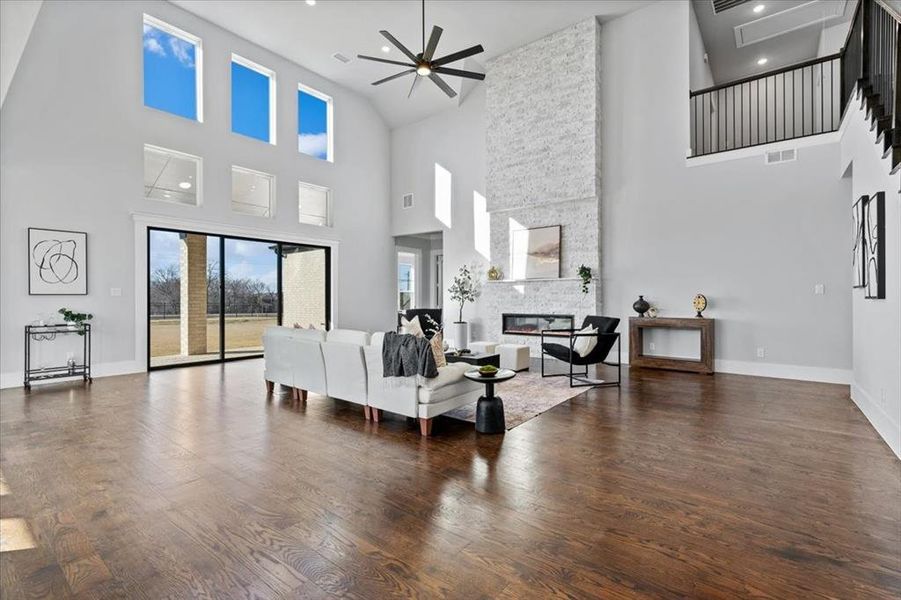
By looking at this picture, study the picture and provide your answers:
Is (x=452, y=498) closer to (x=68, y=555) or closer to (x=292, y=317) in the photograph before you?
(x=68, y=555)

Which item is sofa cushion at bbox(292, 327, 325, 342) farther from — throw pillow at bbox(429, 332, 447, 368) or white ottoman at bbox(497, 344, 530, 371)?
white ottoman at bbox(497, 344, 530, 371)

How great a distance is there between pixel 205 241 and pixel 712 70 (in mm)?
10838

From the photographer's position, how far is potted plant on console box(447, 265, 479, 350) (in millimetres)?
9523

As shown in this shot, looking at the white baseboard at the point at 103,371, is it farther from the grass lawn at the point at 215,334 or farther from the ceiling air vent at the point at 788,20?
the ceiling air vent at the point at 788,20

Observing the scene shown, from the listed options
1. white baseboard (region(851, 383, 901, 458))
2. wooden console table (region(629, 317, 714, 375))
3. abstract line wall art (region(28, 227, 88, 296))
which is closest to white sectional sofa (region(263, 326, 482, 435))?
white baseboard (region(851, 383, 901, 458))

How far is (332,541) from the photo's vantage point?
213 centimetres

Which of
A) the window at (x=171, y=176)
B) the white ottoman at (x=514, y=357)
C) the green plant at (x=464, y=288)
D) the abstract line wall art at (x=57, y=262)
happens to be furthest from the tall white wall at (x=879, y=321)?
the abstract line wall art at (x=57, y=262)

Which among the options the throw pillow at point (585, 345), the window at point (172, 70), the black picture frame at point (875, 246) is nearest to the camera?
the black picture frame at point (875, 246)

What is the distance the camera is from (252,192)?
28.3 ft

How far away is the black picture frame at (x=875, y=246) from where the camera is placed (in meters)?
3.68

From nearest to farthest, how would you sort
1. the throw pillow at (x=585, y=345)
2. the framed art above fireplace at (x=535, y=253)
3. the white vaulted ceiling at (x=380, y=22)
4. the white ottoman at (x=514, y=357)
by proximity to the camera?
1. the throw pillow at (x=585, y=345)
2. the white ottoman at (x=514, y=357)
3. the white vaulted ceiling at (x=380, y=22)
4. the framed art above fireplace at (x=535, y=253)

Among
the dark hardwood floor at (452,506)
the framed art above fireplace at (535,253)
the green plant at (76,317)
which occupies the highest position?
the framed art above fireplace at (535,253)

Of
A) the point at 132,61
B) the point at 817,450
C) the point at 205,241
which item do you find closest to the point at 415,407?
the point at 817,450

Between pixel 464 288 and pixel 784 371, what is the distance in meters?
5.79
